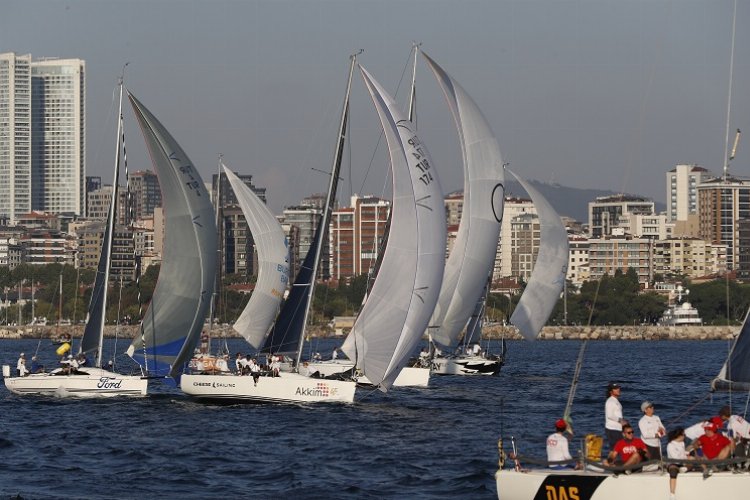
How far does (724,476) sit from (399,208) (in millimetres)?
19114

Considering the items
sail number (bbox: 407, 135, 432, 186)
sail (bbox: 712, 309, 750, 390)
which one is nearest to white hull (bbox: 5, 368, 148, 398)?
sail number (bbox: 407, 135, 432, 186)

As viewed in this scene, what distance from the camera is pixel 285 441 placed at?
34.5 metres

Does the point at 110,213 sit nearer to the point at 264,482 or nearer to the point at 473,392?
the point at 473,392

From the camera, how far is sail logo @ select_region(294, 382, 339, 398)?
40.1 metres

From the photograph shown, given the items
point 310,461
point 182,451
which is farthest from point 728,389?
point 182,451

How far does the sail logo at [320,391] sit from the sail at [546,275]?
25.0 m

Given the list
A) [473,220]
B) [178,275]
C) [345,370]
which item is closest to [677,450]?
[345,370]

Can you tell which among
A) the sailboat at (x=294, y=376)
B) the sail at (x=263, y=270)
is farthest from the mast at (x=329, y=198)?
the sail at (x=263, y=270)

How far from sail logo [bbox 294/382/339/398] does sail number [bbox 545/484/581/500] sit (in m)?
17.3

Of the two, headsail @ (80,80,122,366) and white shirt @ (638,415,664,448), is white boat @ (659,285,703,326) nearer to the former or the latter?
headsail @ (80,80,122,366)

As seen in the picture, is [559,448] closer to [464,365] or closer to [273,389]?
[273,389]

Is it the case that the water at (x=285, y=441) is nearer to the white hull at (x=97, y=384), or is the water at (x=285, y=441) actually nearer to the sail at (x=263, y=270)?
the white hull at (x=97, y=384)

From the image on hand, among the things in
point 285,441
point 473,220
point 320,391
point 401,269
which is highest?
point 473,220

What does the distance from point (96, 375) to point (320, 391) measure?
7.05 metres
